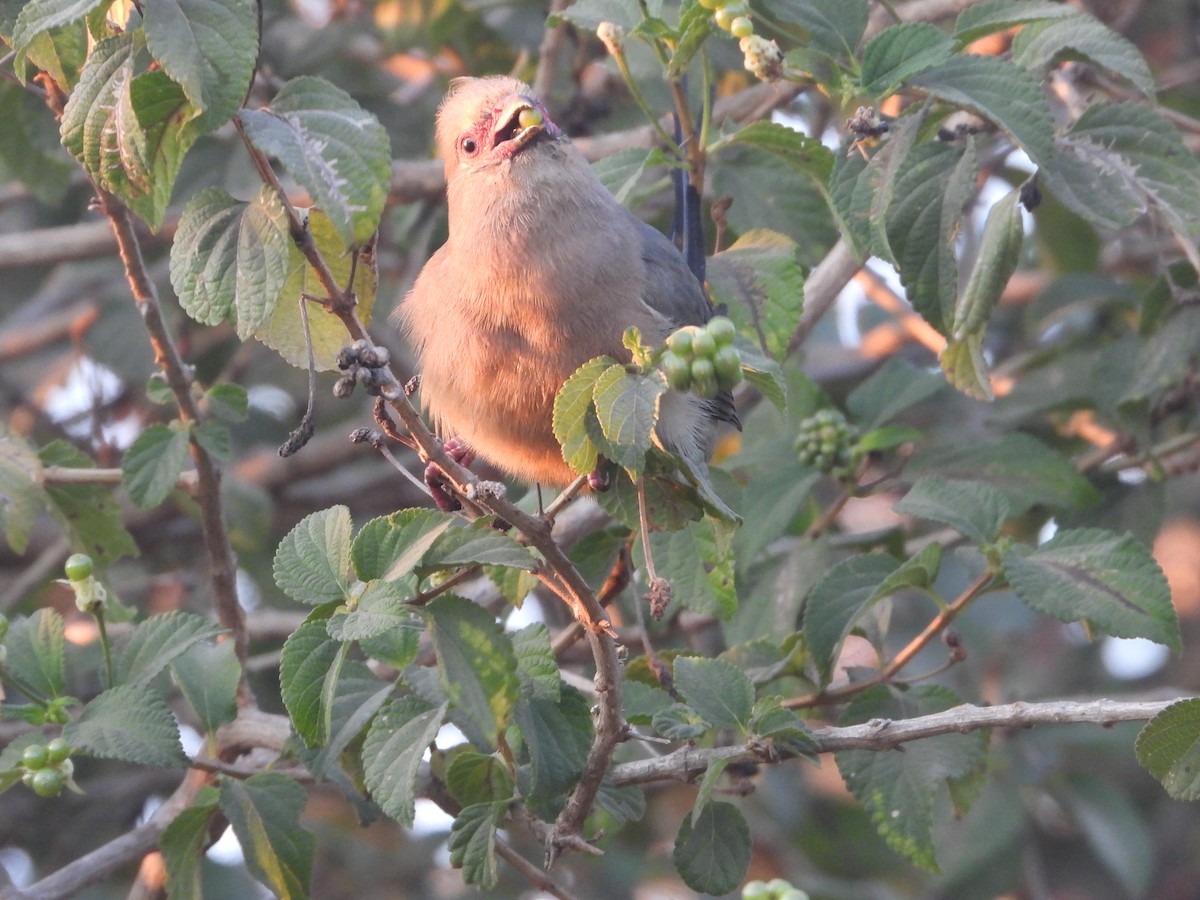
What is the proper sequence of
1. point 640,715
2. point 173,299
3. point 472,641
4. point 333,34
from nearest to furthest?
point 472,641 < point 640,715 < point 333,34 < point 173,299

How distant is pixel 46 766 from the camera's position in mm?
A: 2277

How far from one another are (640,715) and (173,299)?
10.4ft

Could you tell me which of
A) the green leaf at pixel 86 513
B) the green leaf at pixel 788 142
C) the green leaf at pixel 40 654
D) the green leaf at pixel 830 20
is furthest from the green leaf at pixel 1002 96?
the green leaf at pixel 86 513

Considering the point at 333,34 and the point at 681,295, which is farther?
the point at 333,34

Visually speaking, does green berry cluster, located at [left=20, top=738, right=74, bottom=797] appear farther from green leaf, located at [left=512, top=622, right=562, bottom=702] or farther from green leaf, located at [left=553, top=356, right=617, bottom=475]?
green leaf, located at [left=553, top=356, right=617, bottom=475]

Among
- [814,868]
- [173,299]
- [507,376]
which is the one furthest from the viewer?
[814,868]

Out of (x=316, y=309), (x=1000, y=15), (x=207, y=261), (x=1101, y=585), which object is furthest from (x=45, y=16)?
(x=1101, y=585)

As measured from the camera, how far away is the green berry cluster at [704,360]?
6.06 ft

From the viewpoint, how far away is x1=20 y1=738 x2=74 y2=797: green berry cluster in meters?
2.25

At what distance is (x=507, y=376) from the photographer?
9.27ft

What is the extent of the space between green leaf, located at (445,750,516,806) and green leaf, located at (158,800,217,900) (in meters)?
0.52

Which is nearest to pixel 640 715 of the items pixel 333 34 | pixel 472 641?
pixel 472 641

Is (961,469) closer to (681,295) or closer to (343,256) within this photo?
(681,295)

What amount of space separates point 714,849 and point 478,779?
44cm
